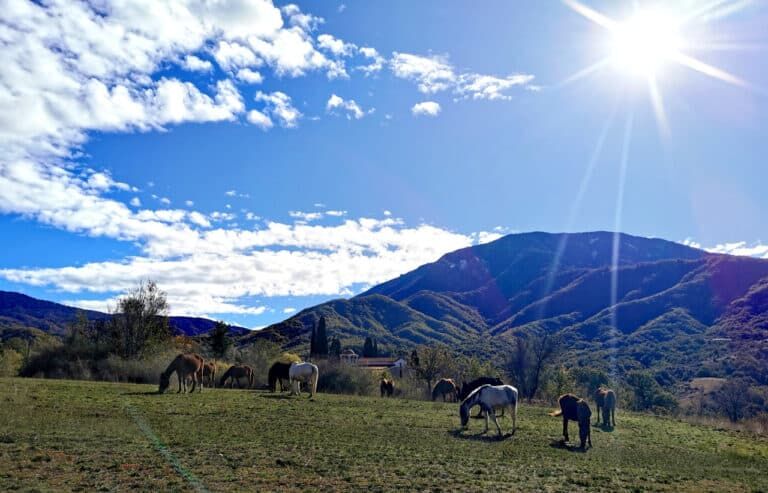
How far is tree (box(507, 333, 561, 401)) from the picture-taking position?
60312mm

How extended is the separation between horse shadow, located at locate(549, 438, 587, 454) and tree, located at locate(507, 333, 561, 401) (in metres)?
41.8

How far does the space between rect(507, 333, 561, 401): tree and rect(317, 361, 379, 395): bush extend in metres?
20.1

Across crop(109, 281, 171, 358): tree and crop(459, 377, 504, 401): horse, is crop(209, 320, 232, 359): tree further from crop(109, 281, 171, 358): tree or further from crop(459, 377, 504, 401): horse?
crop(459, 377, 504, 401): horse

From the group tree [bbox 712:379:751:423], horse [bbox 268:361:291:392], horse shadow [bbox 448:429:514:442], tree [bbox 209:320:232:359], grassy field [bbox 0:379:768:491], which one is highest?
A: tree [bbox 209:320:232:359]

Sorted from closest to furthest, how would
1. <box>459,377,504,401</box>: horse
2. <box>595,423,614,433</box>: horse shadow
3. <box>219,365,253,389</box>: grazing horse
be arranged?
<box>595,423,614,433</box>: horse shadow → <box>459,377,504,401</box>: horse → <box>219,365,253,389</box>: grazing horse

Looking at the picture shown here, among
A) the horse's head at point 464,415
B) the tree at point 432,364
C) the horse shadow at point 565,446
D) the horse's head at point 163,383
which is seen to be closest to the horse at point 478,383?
the horse's head at point 464,415

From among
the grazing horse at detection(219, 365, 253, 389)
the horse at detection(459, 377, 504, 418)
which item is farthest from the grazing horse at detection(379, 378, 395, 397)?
the horse at detection(459, 377, 504, 418)

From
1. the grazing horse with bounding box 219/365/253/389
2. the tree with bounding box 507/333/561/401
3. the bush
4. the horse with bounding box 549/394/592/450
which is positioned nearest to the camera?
the horse with bounding box 549/394/592/450

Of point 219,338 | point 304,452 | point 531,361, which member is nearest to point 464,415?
point 304,452

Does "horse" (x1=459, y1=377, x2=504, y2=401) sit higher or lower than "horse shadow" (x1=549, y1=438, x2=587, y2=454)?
higher

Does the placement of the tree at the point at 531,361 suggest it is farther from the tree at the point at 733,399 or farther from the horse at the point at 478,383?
the horse at the point at 478,383

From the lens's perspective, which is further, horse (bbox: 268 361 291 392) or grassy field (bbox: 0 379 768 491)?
horse (bbox: 268 361 291 392)

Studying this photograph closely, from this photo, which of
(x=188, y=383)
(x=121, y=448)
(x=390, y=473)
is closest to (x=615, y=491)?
(x=390, y=473)

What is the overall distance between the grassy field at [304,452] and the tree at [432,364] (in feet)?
140
